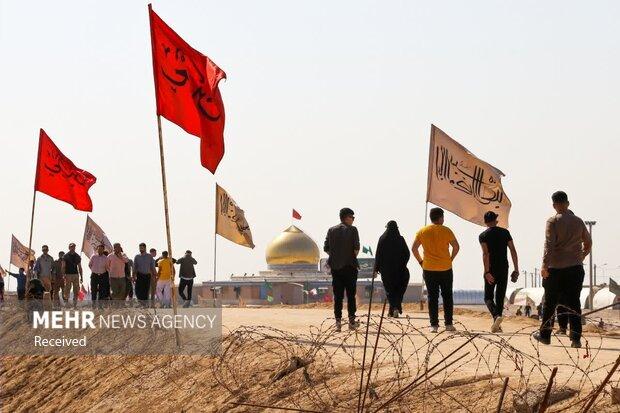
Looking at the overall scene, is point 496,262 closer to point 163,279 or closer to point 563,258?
point 563,258

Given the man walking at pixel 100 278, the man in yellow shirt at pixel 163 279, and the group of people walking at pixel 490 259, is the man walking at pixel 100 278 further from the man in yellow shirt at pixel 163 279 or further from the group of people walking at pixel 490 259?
the group of people walking at pixel 490 259

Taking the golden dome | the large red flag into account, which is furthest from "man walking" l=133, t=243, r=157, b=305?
the golden dome

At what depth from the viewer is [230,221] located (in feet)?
99.8

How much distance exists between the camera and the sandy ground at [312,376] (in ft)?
26.3

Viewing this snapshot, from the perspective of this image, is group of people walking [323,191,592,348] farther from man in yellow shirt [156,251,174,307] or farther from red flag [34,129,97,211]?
man in yellow shirt [156,251,174,307]

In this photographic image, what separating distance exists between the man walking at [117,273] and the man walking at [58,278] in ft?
4.91

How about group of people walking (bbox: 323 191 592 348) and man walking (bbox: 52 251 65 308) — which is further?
man walking (bbox: 52 251 65 308)

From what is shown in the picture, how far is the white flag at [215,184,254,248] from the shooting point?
29.7 metres

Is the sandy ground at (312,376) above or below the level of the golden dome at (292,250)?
below

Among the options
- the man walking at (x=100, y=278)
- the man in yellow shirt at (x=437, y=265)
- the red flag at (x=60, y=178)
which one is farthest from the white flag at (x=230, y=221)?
the man in yellow shirt at (x=437, y=265)

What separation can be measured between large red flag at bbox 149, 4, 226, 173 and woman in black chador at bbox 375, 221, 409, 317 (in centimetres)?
345

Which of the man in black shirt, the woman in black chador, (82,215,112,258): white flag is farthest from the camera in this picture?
(82,215,112,258): white flag

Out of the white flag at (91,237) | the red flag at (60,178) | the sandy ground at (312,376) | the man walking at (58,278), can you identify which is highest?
the red flag at (60,178)

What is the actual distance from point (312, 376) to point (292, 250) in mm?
101640
